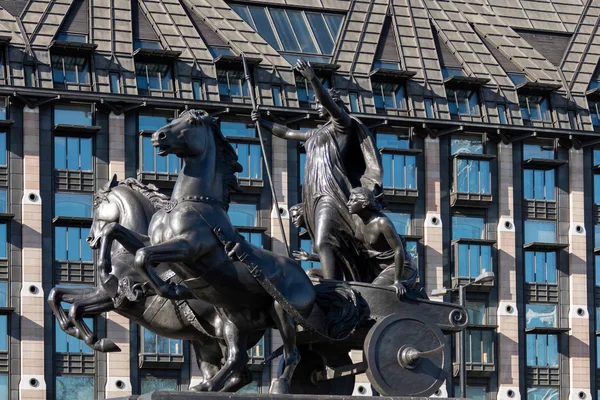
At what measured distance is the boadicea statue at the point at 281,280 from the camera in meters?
23.5

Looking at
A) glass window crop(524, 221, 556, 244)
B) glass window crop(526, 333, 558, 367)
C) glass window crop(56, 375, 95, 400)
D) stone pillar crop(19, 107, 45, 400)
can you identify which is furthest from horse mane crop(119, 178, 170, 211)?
glass window crop(524, 221, 556, 244)

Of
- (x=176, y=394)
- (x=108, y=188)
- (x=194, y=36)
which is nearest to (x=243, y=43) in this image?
(x=194, y=36)

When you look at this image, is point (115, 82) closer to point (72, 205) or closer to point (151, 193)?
point (72, 205)

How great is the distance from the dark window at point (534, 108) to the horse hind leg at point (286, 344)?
182ft

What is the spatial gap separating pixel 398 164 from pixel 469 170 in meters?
3.33

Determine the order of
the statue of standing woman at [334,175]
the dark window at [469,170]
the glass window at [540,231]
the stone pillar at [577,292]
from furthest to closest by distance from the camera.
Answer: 1. the glass window at [540,231]
2. the dark window at [469,170]
3. the stone pillar at [577,292]
4. the statue of standing woman at [334,175]

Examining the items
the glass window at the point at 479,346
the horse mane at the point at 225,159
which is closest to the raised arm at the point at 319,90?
the horse mane at the point at 225,159

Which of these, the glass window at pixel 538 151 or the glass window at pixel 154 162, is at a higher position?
the glass window at pixel 538 151

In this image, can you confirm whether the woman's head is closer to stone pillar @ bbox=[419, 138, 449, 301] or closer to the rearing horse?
the rearing horse

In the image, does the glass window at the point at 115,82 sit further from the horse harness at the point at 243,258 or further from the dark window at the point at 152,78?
the horse harness at the point at 243,258

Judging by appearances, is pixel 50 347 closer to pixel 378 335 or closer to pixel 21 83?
pixel 21 83

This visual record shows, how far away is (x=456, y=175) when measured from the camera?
3041 inches

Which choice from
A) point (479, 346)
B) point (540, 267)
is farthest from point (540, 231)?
point (479, 346)

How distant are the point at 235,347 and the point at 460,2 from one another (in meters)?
59.2
